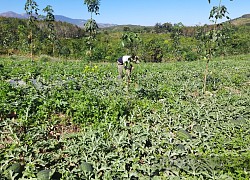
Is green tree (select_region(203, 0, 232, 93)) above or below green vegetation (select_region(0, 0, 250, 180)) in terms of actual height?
above

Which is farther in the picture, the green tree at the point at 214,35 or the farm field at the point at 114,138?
the green tree at the point at 214,35

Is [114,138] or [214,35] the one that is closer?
[114,138]

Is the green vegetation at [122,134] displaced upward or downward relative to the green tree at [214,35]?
downward

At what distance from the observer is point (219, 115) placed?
6.87 m

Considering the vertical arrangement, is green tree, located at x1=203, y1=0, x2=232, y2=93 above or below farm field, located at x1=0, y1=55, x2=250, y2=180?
above

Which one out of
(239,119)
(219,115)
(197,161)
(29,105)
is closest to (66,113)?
(29,105)

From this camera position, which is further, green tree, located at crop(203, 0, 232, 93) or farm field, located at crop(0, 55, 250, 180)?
green tree, located at crop(203, 0, 232, 93)

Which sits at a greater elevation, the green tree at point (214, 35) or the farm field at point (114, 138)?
the green tree at point (214, 35)

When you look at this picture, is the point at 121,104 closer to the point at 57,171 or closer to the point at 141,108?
the point at 141,108

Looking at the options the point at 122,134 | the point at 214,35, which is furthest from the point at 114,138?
the point at 214,35

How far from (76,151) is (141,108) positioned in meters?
3.27

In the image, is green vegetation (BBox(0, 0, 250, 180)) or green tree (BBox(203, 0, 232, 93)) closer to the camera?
green vegetation (BBox(0, 0, 250, 180))

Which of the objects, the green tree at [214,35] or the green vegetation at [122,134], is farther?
the green tree at [214,35]

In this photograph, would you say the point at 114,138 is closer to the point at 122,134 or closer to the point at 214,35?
the point at 122,134
